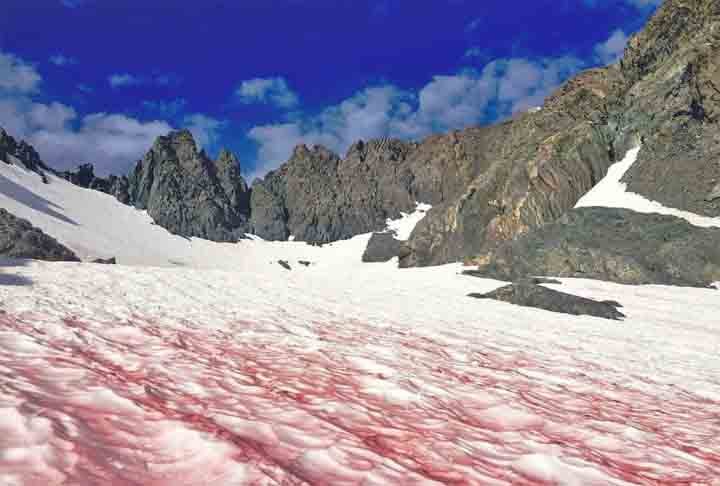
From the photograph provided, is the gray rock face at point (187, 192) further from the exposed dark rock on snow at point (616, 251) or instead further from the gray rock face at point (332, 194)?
the exposed dark rock on snow at point (616, 251)

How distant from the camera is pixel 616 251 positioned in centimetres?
3184

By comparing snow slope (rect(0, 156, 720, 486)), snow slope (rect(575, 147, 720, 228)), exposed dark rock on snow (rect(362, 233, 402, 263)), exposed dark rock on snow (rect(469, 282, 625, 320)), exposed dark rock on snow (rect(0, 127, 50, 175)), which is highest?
exposed dark rock on snow (rect(0, 127, 50, 175))

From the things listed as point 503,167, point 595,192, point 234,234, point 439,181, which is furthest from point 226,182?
point 595,192

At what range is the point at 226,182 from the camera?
141000 millimetres

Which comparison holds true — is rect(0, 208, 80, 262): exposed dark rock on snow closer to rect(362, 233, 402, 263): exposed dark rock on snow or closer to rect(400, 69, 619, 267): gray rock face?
rect(400, 69, 619, 267): gray rock face

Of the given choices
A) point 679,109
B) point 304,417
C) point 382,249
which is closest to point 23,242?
point 304,417

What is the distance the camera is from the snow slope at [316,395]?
289cm

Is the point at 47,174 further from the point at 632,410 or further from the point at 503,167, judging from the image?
the point at 632,410

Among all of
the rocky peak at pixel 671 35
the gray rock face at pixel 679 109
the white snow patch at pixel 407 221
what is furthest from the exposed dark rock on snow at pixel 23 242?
the white snow patch at pixel 407 221

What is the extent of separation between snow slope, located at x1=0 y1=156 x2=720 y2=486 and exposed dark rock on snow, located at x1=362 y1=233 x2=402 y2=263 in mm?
81239

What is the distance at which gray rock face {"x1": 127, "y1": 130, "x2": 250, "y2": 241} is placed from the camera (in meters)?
127

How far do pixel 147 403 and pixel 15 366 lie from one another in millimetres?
1656

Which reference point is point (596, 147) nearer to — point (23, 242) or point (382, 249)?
point (382, 249)

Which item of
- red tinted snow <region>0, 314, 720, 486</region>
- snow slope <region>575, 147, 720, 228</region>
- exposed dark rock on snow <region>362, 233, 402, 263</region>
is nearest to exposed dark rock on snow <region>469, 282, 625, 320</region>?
red tinted snow <region>0, 314, 720, 486</region>
